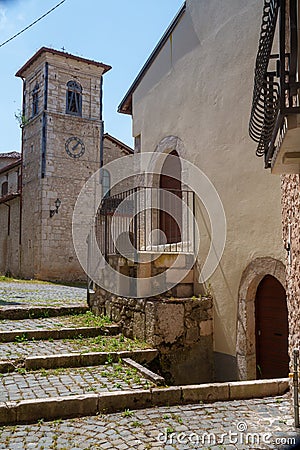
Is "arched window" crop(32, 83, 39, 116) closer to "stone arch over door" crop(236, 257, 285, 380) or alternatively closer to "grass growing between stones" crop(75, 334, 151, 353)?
"grass growing between stones" crop(75, 334, 151, 353)

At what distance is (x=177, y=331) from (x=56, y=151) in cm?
1549

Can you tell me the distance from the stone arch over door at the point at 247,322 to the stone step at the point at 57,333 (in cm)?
228

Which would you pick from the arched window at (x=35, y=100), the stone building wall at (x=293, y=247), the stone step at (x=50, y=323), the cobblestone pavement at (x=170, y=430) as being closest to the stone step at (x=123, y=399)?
the cobblestone pavement at (x=170, y=430)

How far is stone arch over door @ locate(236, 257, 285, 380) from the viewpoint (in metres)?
6.72

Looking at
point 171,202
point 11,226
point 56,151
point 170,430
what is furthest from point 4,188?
point 170,430

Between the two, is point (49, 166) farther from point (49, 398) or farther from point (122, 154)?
point (49, 398)

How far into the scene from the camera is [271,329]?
658cm

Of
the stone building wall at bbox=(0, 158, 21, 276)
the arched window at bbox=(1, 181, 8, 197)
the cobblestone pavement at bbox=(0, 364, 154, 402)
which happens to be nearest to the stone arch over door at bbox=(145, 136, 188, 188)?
the cobblestone pavement at bbox=(0, 364, 154, 402)

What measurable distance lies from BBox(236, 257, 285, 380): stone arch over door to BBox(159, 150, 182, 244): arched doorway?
8.48 feet

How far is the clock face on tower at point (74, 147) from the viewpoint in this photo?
70.1 ft

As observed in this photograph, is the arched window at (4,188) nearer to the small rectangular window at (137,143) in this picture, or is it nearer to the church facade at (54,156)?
the church facade at (54,156)

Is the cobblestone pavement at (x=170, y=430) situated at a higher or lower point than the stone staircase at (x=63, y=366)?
lower

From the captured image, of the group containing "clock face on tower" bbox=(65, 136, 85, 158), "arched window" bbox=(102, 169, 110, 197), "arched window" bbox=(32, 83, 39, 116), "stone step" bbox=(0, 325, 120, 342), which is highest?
"arched window" bbox=(32, 83, 39, 116)

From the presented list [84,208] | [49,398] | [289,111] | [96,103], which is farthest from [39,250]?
[289,111]
